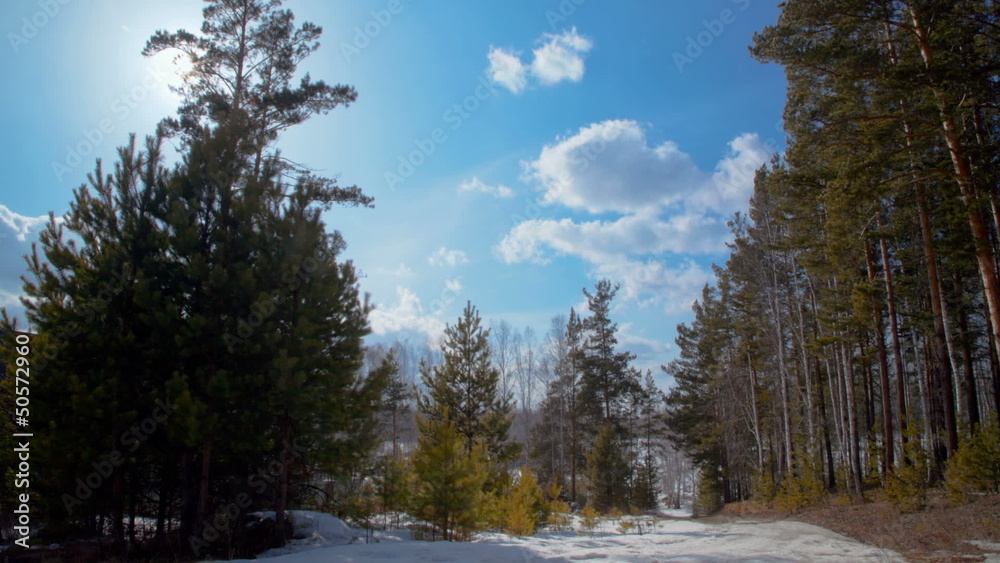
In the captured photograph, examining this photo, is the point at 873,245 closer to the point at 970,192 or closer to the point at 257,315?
the point at 970,192

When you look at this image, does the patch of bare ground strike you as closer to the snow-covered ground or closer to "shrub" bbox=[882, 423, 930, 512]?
"shrub" bbox=[882, 423, 930, 512]

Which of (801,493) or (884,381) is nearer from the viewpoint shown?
(884,381)

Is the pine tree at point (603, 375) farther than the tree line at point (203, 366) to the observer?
Yes

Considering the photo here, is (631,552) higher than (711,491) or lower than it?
higher

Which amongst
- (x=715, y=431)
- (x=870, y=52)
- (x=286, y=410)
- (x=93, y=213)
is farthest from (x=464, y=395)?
(x=715, y=431)

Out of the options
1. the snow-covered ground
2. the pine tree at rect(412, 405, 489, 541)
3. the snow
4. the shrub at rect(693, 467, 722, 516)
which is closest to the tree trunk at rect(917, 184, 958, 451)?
the snow-covered ground

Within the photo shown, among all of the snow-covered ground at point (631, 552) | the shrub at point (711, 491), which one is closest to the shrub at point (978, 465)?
the snow-covered ground at point (631, 552)

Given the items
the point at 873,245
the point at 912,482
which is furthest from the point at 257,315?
the point at 873,245

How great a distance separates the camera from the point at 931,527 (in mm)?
9414

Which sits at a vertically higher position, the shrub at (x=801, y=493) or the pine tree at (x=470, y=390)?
the pine tree at (x=470, y=390)

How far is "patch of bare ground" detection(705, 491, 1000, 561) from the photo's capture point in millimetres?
7628

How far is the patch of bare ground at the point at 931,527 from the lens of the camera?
7628mm

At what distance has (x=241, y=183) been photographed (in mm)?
11094

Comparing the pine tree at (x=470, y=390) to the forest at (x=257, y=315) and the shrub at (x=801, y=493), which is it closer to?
the forest at (x=257, y=315)
